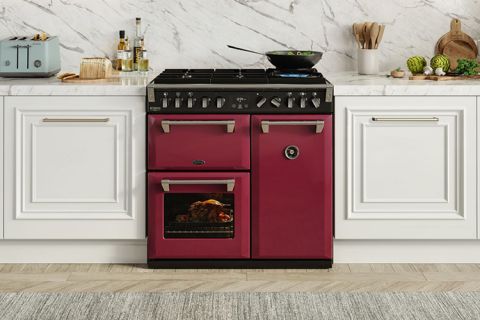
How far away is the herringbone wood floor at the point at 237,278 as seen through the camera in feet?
13.8

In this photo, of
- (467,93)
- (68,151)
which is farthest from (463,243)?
(68,151)

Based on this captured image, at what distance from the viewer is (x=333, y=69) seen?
17.2 ft

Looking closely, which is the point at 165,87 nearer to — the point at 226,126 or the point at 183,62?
the point at 226,126

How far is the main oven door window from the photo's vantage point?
443 centimetres

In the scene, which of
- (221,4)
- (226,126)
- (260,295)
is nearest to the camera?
(260,295)

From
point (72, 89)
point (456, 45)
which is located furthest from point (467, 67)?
point (72, 89)

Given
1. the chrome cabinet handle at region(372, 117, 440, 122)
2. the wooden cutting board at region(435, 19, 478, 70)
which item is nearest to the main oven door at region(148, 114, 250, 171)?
the chrome cabinet handle at region(372, 117, 440, 122)

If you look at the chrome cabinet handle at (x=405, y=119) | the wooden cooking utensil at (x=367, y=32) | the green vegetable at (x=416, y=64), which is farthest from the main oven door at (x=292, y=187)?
the wooden cooking utensil at (x=367, y=32)

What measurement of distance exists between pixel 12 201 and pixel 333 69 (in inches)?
74.6

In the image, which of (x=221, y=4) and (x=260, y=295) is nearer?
(x=260, y=295)

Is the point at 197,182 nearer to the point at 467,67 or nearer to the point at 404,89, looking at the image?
the point at 404,89

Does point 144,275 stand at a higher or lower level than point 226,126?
lower

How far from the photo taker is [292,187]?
442 cm

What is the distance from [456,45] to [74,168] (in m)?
2.19
